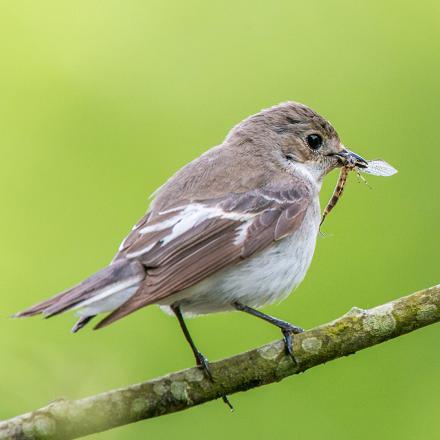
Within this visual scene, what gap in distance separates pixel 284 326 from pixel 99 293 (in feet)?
2.81

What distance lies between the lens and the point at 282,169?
4.29 metres

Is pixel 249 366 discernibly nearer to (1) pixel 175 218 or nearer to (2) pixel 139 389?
(2) pixel 139 389

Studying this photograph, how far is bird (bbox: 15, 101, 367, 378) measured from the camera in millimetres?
3359

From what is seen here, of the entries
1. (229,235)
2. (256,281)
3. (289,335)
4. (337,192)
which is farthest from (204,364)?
(337,192)

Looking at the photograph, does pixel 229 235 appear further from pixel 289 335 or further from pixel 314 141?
pixel 314 141

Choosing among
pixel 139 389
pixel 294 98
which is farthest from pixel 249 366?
pixel 294 98

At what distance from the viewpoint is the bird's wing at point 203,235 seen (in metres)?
3.46

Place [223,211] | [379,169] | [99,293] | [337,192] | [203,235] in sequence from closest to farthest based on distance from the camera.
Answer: [99,293] < [203,235] < [223,211] < [379,169] < [337,192]

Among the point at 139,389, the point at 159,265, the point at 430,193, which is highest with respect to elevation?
the point at 159,265

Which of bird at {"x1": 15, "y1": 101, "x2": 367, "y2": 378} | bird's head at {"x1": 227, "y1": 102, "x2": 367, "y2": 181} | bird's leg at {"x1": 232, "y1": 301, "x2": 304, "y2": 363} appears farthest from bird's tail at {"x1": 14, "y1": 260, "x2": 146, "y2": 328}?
bird's head at {"x1": 227, "y1": 102, "x2": 367, "y2": 181}

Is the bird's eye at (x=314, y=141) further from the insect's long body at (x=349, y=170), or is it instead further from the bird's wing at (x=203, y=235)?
the bird's wing at (x=203, y=235)

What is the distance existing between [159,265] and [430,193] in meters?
1.50

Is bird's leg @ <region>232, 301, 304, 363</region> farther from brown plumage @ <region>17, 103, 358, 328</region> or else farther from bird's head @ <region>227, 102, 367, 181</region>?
bird's head @ <region>227, 102, 367, 181</region>

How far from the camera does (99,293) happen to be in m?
3.24
